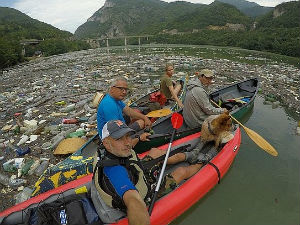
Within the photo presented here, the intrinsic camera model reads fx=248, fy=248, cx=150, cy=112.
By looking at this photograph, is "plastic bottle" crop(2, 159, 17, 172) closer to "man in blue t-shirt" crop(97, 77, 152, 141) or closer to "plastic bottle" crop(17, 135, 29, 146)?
"plastic bottle" crop(17, 135, 29, 146)

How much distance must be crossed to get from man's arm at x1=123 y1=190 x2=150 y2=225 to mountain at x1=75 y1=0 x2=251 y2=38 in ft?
262

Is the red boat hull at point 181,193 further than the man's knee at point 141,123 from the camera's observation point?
No

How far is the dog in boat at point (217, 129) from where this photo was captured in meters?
5.30

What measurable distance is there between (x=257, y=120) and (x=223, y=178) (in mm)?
4129

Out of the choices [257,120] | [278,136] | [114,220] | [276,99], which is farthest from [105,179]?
[276,99]

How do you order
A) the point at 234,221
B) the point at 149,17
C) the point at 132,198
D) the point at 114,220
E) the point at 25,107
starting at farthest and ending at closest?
1. the point at 149,17
2. the point at 25,107
3. the point at 234,221
4. the point at 114,220
5. the point at 132,198

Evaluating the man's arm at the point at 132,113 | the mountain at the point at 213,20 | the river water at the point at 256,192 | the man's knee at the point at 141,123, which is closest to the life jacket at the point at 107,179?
the river water at the point at 256,192

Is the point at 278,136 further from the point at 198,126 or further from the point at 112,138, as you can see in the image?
the point at 112,138

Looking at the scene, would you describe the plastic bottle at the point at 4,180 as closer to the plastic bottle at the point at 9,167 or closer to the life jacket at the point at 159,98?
the plastic bottle at the point at 9,167

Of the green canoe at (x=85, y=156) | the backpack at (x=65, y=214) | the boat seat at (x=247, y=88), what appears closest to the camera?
the backpack at (x=65, y=214)

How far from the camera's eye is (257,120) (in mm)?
9102

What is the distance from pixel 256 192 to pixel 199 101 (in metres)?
2.44

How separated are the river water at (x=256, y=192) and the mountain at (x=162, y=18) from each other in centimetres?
7523

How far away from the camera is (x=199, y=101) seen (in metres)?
6.20
